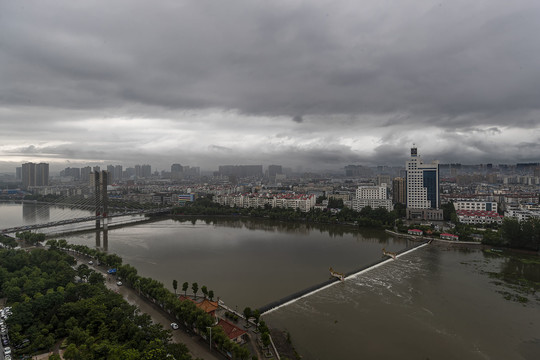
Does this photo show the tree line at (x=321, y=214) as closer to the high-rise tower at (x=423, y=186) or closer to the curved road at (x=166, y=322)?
the high-rise tower at (x=423, y=186)

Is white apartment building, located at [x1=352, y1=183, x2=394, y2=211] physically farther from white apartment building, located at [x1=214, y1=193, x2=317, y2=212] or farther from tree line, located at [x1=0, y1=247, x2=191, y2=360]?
tree line, located at [x1=0, y1=247, x2=191, y2=360]

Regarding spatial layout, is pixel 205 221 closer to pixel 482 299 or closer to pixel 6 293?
pixel 6 293

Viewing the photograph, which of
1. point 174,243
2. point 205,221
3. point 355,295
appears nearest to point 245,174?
point 205,221

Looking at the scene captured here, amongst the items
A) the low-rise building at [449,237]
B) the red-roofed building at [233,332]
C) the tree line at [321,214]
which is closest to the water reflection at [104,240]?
the tree line at [321,214]

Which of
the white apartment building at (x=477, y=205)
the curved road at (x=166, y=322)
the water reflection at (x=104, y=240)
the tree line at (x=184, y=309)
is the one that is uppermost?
the white apartment building at (x=477, y=205)

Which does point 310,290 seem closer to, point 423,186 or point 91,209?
point 423,186

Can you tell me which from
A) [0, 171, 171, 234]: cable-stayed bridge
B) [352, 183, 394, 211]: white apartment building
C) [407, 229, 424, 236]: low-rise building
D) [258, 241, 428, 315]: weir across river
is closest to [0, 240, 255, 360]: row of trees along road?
[258, 241, 428, 315]: weir across river
